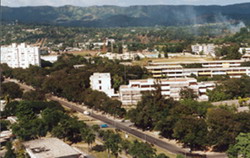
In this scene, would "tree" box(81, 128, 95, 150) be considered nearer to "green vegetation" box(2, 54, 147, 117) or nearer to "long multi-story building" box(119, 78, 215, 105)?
"green vegetation" box(2, 54, 147, 117)

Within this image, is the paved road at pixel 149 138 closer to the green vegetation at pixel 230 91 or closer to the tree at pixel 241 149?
the tree at pixel 241 149

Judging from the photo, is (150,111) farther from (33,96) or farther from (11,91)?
(11,91)

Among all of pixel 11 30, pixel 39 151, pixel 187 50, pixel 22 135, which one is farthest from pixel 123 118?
pixel 11 30

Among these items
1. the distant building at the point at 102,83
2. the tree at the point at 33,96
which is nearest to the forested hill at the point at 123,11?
the distant building at the point at 102,83

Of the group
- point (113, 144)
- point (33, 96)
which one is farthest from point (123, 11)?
point (113, 144)

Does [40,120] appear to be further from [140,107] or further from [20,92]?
[20,92]

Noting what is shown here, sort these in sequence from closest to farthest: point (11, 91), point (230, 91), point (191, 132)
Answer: point (191, 132), point (230, 91), point (11, 91)

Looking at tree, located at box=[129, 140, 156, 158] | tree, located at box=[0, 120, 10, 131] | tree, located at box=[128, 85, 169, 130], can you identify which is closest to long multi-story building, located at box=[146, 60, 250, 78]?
tree, located at box=[128, 85, 169, 130]
